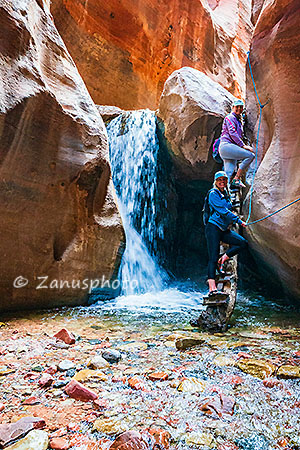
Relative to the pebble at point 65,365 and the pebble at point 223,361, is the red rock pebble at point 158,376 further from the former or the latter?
the pebble at point 65,365

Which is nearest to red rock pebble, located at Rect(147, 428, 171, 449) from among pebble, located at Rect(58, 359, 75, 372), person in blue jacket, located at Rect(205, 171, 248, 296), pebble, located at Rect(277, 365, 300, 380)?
pebble, located at Rect(58, 359, 75, 372)

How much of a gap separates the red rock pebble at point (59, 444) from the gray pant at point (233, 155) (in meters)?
4.99

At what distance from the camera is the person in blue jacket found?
12.5ft

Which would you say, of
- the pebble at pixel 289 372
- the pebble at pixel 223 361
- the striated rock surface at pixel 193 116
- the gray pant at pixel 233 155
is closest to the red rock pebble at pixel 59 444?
the pebble at pixel 223 361

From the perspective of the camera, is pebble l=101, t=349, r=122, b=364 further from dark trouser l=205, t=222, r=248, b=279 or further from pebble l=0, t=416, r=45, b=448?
dark trouser l=205, t=222, r=248, b=279

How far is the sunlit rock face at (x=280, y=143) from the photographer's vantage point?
4.27 meters

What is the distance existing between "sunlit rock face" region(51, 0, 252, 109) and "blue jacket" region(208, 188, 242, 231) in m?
11.3

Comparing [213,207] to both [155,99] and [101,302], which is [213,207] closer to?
[101,302]

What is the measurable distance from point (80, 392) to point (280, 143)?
182 inches

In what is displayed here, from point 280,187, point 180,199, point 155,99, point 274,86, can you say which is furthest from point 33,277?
point 155,99

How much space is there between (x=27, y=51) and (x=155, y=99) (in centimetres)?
1207

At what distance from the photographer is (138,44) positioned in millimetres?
14102

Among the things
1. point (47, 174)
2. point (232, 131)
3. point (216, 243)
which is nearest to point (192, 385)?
point (216, 243)

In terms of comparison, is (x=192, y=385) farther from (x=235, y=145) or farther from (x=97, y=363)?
(x=235, y=145)
